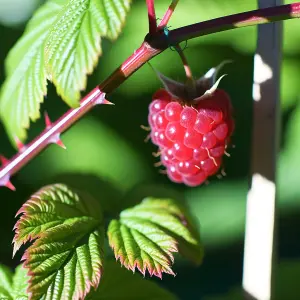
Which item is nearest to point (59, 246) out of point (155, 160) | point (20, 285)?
point (20, 285)

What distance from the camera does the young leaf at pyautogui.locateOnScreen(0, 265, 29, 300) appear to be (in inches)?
32.5

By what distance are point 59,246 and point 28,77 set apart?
236 millimetres

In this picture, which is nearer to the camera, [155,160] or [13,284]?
[13,284]

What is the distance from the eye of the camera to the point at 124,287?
2.99 ft

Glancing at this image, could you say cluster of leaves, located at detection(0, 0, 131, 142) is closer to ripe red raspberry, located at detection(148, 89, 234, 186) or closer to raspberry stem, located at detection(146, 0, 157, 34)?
raspberry stem, located at detection(146, 0, 157, 34)

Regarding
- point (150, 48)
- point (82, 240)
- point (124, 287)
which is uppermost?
point (150, 48)

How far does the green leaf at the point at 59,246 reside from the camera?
27.7 inches

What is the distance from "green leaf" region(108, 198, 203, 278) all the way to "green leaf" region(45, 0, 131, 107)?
28cm

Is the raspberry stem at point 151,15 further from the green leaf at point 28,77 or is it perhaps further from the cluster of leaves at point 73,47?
the green leaf at point 28,77

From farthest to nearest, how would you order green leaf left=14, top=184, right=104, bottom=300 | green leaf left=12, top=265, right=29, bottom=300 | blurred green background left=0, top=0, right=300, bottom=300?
blurred green background left=0, top=0, right=300, bottom=300, green leaf left=12, top=265, right=29, bottom=300, green leaf left=14, top=184, right=104, bottom=300

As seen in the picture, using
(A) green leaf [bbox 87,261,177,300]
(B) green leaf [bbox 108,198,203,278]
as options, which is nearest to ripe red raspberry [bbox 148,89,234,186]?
(B) green leaf [bbox 108,198,203,278]

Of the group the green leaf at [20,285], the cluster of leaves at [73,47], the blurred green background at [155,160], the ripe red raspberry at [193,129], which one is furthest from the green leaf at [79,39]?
the blurred green background at [155,160]

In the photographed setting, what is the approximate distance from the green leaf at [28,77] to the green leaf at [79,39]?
0.32 ft

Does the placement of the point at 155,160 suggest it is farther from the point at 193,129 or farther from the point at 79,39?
the point at 79,39
